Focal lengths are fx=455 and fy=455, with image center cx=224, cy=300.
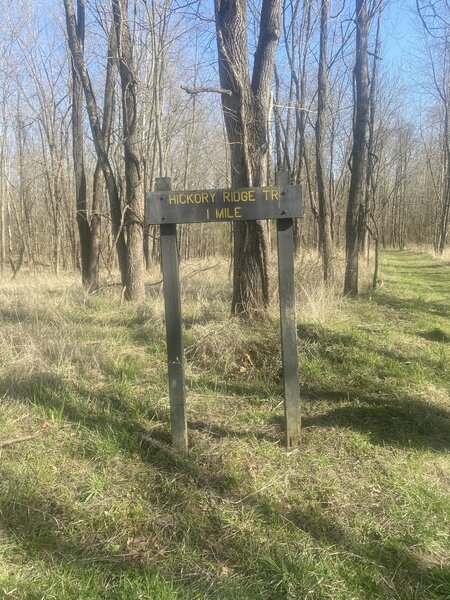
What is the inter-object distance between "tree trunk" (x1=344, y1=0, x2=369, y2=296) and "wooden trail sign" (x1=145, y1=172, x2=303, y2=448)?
6.60 metres

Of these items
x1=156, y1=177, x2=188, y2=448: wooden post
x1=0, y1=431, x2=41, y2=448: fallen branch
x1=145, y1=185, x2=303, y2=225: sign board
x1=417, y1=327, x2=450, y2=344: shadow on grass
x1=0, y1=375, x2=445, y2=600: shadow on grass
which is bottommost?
x1=0, y1=375, x2=445, y2=600: shadow on grass

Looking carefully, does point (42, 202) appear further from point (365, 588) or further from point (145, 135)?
point (365, 588)

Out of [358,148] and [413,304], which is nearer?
[413,304]

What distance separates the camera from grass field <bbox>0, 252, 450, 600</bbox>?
2402 millimetres

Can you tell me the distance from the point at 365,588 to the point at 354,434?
5.04 ft

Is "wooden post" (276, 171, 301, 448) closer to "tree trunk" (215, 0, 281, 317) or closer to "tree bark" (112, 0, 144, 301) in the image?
"tree trunk" (215, 0, 281, 317)

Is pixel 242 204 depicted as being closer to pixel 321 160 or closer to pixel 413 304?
pixel 413 304

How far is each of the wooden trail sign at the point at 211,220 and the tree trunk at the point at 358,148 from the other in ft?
21.7

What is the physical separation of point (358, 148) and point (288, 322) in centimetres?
737

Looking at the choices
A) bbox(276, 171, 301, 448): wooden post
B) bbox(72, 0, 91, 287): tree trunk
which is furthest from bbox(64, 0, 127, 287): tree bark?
bbox(276, 171, 301, 448): wooden post

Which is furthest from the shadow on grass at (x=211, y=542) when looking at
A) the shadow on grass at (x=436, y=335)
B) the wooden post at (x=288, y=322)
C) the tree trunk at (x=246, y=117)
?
the shadow on grass at (x=436, y=335)

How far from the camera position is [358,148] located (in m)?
9.57

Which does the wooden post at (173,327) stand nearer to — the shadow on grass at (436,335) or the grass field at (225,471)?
the grass field at (225,471)

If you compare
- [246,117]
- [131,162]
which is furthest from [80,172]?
[246,117]
